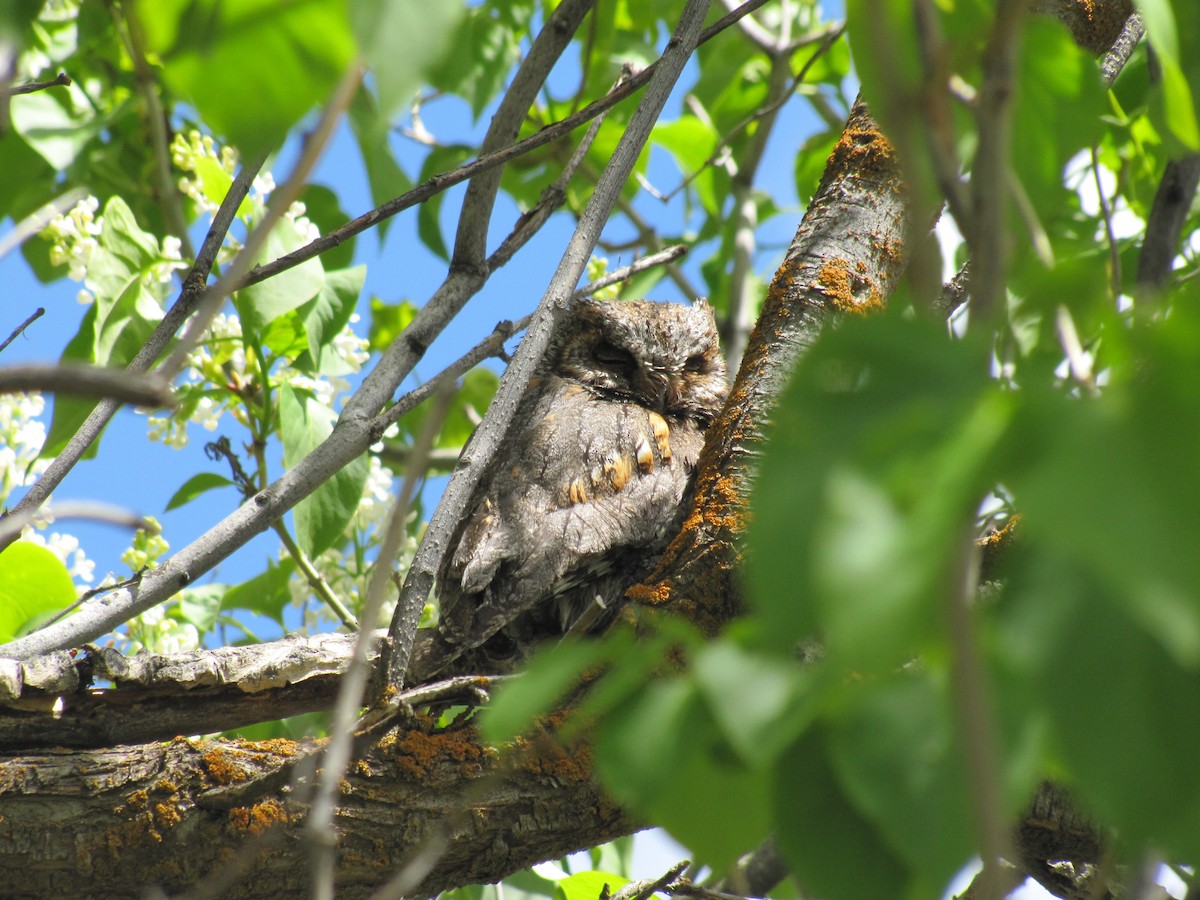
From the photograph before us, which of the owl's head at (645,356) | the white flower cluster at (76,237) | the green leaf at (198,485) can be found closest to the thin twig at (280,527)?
the green leaf at (198,485)

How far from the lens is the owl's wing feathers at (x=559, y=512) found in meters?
2.61

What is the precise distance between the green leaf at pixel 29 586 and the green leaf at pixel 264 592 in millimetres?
998

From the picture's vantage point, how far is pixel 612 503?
281 centimetres

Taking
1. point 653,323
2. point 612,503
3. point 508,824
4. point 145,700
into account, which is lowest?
point 508,824

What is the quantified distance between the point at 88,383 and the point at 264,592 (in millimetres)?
2829

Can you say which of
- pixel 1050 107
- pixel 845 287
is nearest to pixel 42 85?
pixel 845 287

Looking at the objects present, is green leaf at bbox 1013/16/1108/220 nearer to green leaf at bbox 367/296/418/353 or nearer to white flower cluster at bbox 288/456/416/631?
white flower cluster at bbox 288/456/416/631

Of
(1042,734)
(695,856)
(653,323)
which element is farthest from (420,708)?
(653,323)

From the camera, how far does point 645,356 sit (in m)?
3.61

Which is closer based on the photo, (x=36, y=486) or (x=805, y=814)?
(x=805, y=814)

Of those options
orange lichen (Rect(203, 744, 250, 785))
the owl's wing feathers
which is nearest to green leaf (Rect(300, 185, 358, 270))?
the owl's wing feathers

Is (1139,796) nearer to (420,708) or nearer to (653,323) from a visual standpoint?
(420,708)

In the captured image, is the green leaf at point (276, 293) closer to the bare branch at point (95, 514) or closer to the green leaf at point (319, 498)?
the green leaf at point (319, 498)

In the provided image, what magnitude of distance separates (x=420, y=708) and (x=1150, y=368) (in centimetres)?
170
